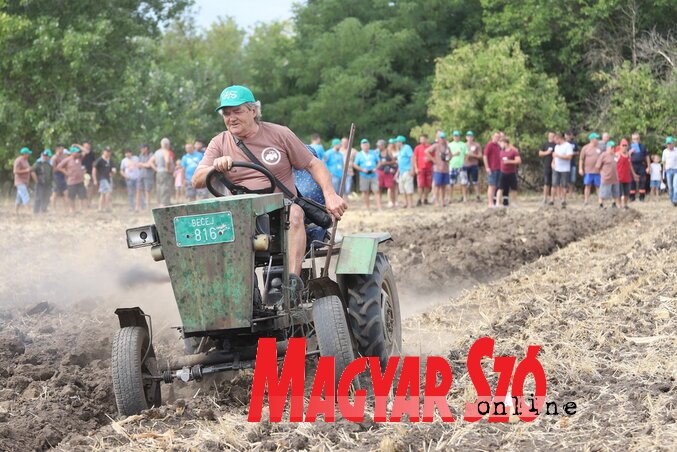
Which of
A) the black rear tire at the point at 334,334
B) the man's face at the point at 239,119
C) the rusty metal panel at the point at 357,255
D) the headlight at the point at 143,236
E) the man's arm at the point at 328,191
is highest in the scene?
the man's face at the point at 239,119

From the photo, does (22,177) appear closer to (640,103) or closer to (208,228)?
(640,103)

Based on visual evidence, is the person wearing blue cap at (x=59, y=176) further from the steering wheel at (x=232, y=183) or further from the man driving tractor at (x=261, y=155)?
the steering wheel at (x=232, y=183)

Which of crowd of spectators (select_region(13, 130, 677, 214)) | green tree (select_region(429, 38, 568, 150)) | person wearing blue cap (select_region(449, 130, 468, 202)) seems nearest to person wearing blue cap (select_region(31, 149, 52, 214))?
crowd of spectators (select_region(13, 130, 677, 214))

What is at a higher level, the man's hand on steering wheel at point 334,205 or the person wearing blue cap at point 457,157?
the man's hand on steering wheel at point 334,205

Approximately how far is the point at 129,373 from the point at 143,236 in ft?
2.74

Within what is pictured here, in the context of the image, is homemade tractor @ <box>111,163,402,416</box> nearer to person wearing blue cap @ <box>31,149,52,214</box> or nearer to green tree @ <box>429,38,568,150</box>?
person wearing blue cap @ <box>31,149,52,214</box>

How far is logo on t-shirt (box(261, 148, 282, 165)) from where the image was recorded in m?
7.25

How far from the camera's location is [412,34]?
4462cm

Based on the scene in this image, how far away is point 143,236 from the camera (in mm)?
6242

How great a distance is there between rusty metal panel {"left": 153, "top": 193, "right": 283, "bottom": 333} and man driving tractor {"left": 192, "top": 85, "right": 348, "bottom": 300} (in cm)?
76

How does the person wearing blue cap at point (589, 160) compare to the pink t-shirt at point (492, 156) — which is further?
the person wearing blue cap at point (589, 160)

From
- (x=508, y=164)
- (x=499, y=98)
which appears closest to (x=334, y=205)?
(x=508, y=164)

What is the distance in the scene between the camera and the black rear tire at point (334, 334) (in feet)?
20.8

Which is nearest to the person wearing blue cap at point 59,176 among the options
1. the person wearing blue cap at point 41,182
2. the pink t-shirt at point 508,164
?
the person wearing blue cap at point 41,182
